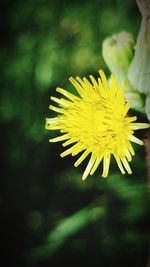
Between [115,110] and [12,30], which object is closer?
[115,110]

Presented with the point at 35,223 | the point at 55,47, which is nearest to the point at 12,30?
the point at 55,47

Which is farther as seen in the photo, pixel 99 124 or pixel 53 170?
pixel 53 170

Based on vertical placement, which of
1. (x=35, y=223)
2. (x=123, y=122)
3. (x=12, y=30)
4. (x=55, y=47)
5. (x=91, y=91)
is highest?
(x=12, y=30)

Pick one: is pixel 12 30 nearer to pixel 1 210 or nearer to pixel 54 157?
pixel 54 157
